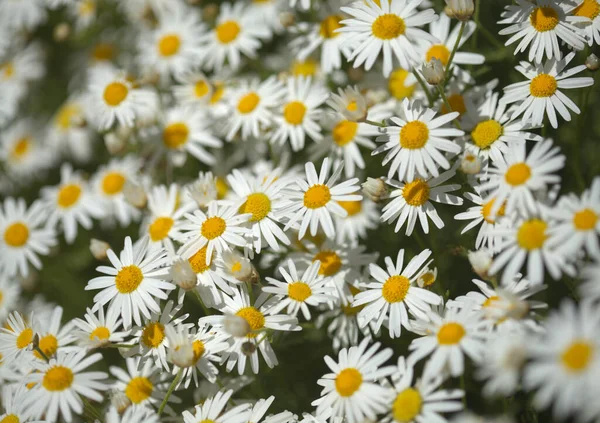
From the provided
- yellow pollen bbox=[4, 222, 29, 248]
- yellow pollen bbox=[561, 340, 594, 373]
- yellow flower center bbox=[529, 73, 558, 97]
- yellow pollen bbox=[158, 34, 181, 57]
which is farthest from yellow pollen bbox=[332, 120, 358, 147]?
yellow pollen bbox=[4, 222, 29, 248]

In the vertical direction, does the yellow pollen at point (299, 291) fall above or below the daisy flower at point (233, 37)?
below

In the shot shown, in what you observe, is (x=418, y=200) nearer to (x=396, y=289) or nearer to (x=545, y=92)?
(x=396, y=289)

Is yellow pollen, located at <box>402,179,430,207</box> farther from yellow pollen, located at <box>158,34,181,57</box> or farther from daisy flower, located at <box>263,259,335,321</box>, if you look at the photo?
yellow pollen, located at <box>158,34,181,57</box>

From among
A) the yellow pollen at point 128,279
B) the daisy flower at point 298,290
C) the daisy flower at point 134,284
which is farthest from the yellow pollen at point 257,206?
the yellow pollen at point 128,279

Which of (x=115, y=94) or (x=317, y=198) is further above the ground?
(x=115, y=94)

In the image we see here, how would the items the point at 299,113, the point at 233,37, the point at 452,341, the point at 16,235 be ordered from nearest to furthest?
the point at 452,341, the point at 299,113, the point at 16,235, the point at 233,37

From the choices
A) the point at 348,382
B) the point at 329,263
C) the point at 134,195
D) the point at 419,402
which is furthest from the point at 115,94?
the point at 419,402

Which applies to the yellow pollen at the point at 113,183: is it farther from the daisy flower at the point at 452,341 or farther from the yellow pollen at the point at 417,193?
the daisy flower at the point at 452,341
